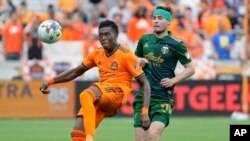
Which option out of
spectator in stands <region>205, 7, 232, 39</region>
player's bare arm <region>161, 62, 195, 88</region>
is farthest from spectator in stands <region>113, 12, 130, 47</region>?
player's bare arm <region>161, 62, 195, 88</region>

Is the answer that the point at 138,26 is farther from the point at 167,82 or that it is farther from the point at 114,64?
the point at 114,64

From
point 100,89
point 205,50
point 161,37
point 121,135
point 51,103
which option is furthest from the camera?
point 205,50

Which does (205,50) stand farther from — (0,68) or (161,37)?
(161,37)

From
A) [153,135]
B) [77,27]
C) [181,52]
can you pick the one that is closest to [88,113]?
[153,135]

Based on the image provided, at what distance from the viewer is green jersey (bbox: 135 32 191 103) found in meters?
12.8

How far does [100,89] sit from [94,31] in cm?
1393

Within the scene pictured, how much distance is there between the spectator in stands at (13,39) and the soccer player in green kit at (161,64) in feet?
43.6

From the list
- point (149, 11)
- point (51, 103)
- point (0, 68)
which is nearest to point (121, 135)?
point (51, 103)

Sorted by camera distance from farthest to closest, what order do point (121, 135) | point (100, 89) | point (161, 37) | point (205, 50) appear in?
point (205, 50) → point (121, 135) → point (161, 37) → point (100, 89)

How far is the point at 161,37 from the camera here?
509 inches

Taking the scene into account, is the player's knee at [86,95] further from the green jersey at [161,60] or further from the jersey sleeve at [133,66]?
the green jersey at [161,60]

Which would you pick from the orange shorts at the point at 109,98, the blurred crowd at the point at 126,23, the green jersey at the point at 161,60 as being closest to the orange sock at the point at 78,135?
the orange shorts at the point at 109,98

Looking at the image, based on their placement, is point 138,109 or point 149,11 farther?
point 149,11

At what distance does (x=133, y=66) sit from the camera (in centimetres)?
1225
